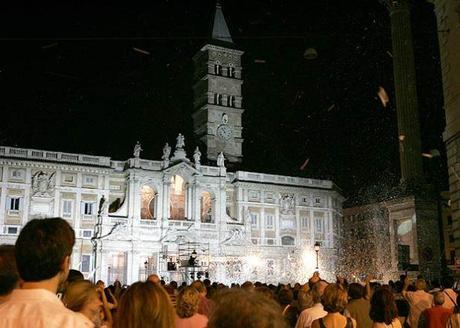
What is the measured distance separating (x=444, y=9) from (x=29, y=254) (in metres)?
19.7

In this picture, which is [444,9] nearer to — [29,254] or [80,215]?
[29,254]

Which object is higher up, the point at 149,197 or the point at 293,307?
the point at 149,197

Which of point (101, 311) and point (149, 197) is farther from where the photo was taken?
point (149, 197)

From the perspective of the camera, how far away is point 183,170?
5356 cm

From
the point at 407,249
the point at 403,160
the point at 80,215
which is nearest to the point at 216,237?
the point at 80,215

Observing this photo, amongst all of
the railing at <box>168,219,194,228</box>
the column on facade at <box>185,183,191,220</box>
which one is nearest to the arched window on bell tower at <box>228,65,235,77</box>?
the column on facade at <box>185,183,191,220</box>

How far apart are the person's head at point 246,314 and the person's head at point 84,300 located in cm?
243

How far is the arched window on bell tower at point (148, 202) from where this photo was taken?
52906 mm

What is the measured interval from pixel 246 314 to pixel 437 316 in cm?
701

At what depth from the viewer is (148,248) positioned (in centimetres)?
4928

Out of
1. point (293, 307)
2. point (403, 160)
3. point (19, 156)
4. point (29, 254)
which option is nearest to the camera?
point (29, 254)

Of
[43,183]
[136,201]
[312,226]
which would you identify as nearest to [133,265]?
[136,201]

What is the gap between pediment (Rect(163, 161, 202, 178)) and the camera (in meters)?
52.8

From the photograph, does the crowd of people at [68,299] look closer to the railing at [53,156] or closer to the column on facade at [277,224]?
the railing at [53,156]
